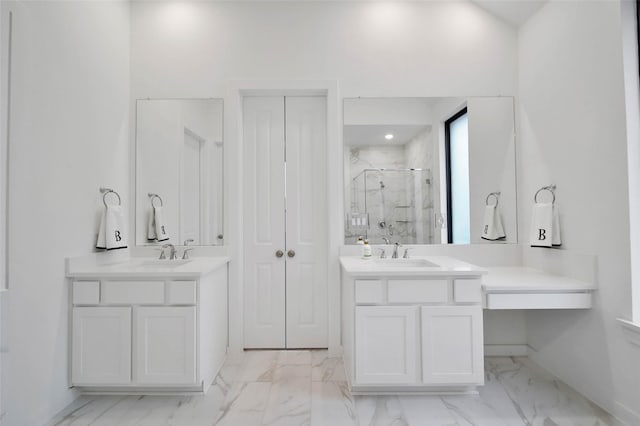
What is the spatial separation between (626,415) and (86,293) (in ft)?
10.4

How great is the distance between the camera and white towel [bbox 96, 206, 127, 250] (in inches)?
101

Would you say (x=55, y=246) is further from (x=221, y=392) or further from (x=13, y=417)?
(x=221, y=392)

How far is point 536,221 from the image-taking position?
8.71 feet

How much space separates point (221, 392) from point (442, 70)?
295 centimetres

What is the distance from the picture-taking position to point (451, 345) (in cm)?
228

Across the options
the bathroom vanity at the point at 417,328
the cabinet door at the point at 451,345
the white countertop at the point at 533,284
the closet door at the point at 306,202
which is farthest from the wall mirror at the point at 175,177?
the white countertop at the point at 533,284

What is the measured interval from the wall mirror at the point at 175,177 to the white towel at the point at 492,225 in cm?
215

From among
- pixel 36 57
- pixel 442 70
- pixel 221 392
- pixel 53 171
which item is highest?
pixel 442 70

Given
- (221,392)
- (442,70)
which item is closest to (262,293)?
(221,392)

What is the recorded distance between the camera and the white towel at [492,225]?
3.04 m

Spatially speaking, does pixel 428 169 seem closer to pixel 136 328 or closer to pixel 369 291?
pixel 369 291

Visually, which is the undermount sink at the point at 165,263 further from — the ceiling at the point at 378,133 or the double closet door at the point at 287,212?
the ceiling at the point at 378,133

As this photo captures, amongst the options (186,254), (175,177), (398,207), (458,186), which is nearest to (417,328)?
(398,207)

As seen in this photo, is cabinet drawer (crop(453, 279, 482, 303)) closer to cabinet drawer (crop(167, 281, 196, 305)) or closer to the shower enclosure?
the shower enclosure
